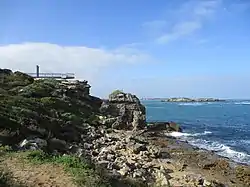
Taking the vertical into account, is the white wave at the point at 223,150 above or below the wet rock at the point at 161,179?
below

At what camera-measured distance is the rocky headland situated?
767 inches

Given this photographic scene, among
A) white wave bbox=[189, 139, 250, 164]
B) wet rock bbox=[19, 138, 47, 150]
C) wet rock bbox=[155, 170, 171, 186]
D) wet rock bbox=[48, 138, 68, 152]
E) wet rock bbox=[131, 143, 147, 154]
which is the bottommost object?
white wave bbox=[189, 139, 250, 164]

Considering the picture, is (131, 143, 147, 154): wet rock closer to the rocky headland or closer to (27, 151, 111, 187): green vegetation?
the rocky headland

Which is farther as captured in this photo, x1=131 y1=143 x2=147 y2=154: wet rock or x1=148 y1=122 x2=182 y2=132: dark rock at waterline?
x1=148 y1=122 x2=182 y2=132: dark rock at waterline

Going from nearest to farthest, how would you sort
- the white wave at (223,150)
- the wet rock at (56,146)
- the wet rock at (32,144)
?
the wet rock at (32,144), the wet rock at (56,146), the white wave at (223,150)

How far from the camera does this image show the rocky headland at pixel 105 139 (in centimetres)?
1948

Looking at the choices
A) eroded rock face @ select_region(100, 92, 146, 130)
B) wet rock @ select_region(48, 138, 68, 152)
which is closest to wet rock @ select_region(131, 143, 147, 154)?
wet rock @ select_region(48, 138, 68, 152)

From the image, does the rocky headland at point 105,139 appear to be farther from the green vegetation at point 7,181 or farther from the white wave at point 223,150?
the white wave at point 223,150

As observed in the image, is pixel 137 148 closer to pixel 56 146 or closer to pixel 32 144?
pixel 56 146

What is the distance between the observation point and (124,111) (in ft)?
167

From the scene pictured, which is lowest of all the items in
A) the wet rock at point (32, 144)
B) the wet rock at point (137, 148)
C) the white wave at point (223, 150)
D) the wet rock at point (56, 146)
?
the white wave at point (223, 150)

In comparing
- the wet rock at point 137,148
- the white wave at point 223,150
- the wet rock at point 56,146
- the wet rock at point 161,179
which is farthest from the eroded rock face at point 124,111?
the wet rock at point 161,179

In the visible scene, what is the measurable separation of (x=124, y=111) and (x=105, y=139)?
1833 centimetres

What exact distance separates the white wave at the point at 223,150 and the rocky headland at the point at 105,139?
5.07ft
